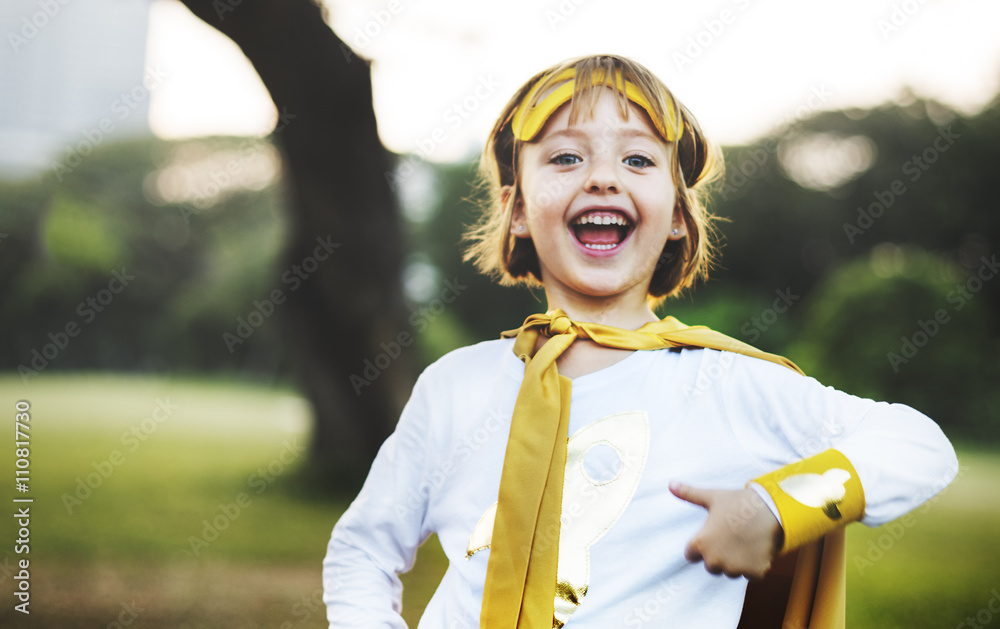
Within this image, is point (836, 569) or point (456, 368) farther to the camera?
point (456, 368)

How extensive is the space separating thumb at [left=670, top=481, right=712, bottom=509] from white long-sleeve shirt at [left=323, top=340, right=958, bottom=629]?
0.17 metres

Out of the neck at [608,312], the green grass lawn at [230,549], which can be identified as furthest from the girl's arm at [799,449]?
the green grass lawn at [230,549]

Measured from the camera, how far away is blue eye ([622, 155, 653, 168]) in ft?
4.16

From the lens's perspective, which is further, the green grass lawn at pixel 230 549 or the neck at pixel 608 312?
the green grass lawn at pixel 230 549

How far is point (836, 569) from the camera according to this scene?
1133 millimetres

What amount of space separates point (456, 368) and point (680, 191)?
53 centimetres

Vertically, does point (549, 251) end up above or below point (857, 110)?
below

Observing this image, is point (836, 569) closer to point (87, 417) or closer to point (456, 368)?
point (456, 368)

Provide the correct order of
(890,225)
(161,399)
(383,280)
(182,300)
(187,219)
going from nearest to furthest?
(383,280)
(890,225)
(161,399)
(182,300)
(187,219)

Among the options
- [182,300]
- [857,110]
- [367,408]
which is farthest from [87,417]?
[857,110]

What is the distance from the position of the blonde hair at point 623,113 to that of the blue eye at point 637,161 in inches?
2.6

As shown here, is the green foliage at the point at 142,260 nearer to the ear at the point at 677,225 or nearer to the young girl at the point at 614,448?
the young girl at the point at 614,448

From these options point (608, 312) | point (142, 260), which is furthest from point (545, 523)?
point (142, 260)

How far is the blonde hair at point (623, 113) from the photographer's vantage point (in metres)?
1.28
